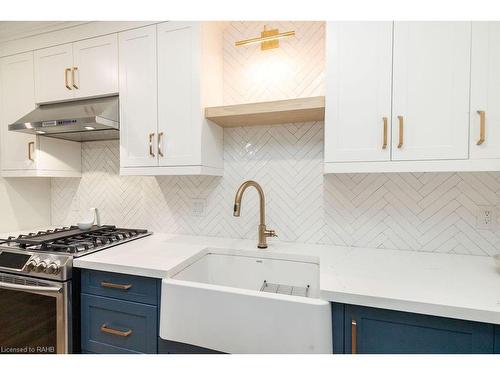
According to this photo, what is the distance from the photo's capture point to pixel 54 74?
5.61 feet

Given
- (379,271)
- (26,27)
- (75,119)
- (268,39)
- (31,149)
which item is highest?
(26,27)

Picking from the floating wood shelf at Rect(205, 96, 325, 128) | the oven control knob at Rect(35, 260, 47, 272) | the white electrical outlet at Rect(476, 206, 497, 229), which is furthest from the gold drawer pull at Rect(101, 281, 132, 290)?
the white electrical outlet at Rect(476, 206, 497, 229)

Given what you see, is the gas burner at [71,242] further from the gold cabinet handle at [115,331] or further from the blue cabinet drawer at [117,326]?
the gold cabinet handle at [115,331]

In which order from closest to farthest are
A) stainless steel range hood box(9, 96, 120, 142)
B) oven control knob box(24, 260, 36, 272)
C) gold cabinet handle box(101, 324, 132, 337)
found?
gold cabinet handle box(101, 324, 132, 337) < oven control knob box(24, 260, 36, 272) < stainless steel range hood box(9, 96, 120, 142)

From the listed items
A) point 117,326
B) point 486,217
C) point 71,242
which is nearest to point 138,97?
point 71,242

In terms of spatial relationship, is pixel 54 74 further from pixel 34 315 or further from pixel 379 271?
pixel 379 271

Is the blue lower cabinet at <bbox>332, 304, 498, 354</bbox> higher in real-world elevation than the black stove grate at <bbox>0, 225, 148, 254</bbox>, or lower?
lower

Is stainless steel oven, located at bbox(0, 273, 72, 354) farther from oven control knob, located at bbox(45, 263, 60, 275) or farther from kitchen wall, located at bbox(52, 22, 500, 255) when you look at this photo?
kitchen wall, located at bbox(52, 22, 500, 255)

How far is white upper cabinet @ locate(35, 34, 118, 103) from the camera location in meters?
1.59

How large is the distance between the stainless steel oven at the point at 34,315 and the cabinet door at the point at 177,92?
0.84m

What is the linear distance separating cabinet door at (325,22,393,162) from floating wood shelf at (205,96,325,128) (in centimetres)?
11

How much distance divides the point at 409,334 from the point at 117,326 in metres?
1.21

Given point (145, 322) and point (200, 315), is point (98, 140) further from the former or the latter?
point (200, 315)

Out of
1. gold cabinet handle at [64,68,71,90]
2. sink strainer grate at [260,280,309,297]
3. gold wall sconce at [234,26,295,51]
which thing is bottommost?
sink strainer grate at [260,280,309,297]
